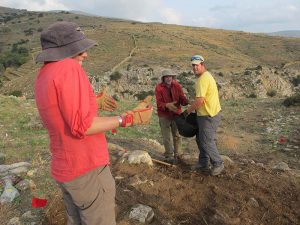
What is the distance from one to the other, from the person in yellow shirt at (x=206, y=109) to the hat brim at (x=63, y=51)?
10.3 feet

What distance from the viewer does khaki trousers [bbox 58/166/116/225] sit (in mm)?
2598

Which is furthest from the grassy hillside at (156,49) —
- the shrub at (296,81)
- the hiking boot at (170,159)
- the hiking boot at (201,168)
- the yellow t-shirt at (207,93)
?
the yellow t-shirt at (207,93)

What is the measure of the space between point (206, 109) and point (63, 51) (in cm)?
341

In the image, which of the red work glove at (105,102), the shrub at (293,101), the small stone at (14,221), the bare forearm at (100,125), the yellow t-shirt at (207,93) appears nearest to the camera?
the bare forearm at (100,125)

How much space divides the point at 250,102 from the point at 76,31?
14743mm

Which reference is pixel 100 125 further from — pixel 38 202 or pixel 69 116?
pixel 38 202

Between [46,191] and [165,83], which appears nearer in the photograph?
[46,191]

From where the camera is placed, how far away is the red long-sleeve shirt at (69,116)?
2.29m

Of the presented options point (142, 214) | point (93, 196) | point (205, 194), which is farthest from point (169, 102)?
point (93, 196)

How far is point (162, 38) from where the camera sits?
5122cm

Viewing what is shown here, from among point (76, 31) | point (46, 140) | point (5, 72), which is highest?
point (76, 31)

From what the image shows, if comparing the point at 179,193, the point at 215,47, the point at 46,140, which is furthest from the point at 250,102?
the point at 215,47

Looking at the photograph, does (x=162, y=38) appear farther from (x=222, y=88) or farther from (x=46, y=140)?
(x=46, y=140)

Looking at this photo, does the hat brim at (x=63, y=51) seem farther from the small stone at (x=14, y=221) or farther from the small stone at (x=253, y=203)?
the small stone at (x=253, y=203)
